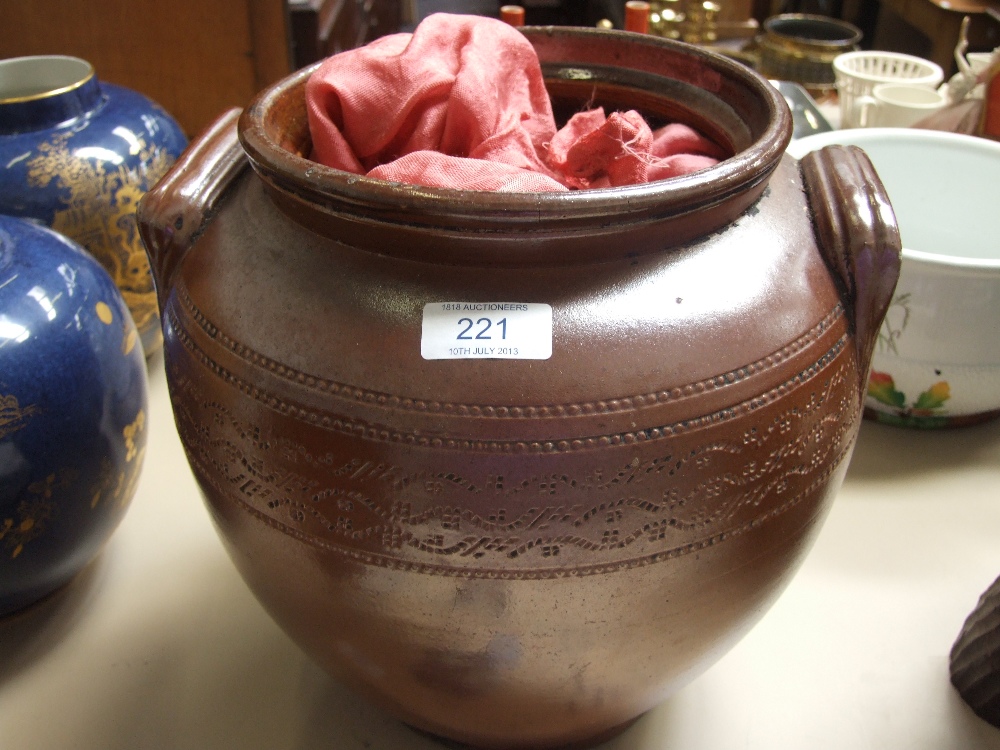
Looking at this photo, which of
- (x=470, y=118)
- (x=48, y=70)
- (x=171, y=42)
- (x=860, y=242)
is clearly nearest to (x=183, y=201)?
Answer: (x=470, y=118)

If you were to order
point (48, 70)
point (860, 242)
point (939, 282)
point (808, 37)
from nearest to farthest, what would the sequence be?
point (860, 242)
point (939, 282)
point (48, 70)
point (808, 37)

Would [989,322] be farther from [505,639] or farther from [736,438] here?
[505,639]

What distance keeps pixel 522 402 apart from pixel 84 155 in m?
0.88

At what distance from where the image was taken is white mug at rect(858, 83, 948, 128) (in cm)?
166

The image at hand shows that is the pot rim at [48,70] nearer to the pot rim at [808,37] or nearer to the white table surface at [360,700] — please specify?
the white table surface at [360,700]

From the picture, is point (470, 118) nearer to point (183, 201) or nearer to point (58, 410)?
point (183, 201)

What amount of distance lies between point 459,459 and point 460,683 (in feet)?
0.67

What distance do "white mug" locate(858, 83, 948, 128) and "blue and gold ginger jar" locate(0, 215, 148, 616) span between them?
1.41 m

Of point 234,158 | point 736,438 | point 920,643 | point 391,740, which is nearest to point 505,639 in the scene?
point 736,438

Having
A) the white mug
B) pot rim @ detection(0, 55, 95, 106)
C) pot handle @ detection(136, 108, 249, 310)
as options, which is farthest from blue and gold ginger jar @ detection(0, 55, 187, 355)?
the white mug

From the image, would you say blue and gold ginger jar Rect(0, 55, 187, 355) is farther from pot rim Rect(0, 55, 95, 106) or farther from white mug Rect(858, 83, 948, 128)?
white mug Rect(858, 83, 948, 128)

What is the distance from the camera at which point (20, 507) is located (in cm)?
83

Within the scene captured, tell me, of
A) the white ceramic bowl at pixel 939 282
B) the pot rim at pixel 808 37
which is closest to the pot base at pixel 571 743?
the white ceramic bowl at pixel 939 282

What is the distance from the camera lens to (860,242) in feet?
2.11
